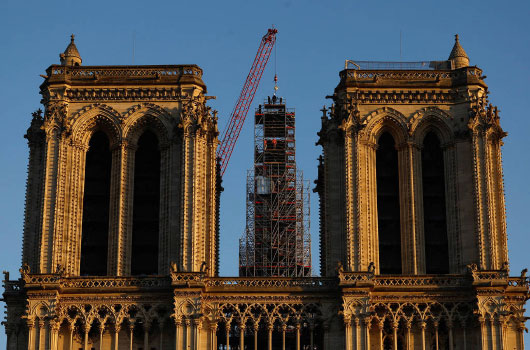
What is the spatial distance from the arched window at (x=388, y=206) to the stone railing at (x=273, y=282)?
3731 millimetres

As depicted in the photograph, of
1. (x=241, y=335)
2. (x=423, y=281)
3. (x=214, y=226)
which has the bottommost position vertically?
(x=241, y=335)

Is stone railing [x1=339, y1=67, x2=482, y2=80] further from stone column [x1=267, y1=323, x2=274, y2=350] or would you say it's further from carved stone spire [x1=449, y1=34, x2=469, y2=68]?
stone column [x1=267, y1=323, x2=274, y2=350]

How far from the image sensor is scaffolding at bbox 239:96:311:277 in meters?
90.9

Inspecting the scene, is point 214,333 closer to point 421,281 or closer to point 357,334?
point 357,334

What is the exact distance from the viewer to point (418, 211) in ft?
240

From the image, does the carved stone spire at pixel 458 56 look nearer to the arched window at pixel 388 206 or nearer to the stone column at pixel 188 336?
the arched window at pixel 388 206

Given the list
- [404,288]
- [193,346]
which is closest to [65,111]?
[193,346]

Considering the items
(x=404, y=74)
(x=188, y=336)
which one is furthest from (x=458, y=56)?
(x=188, y=336)

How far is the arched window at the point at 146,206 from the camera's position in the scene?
73312mm

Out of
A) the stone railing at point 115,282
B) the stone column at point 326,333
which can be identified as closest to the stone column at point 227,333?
the stone railing at point 115,282

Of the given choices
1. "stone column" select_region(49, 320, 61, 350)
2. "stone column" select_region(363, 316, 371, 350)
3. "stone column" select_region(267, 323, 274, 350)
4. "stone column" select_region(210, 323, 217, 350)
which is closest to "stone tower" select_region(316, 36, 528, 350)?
"stone column" select_region(363, 316, 371, 350)

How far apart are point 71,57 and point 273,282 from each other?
16.1 m

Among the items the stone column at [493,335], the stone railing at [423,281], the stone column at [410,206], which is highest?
the stone column at [410,206]

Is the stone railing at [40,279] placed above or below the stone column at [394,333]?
above
